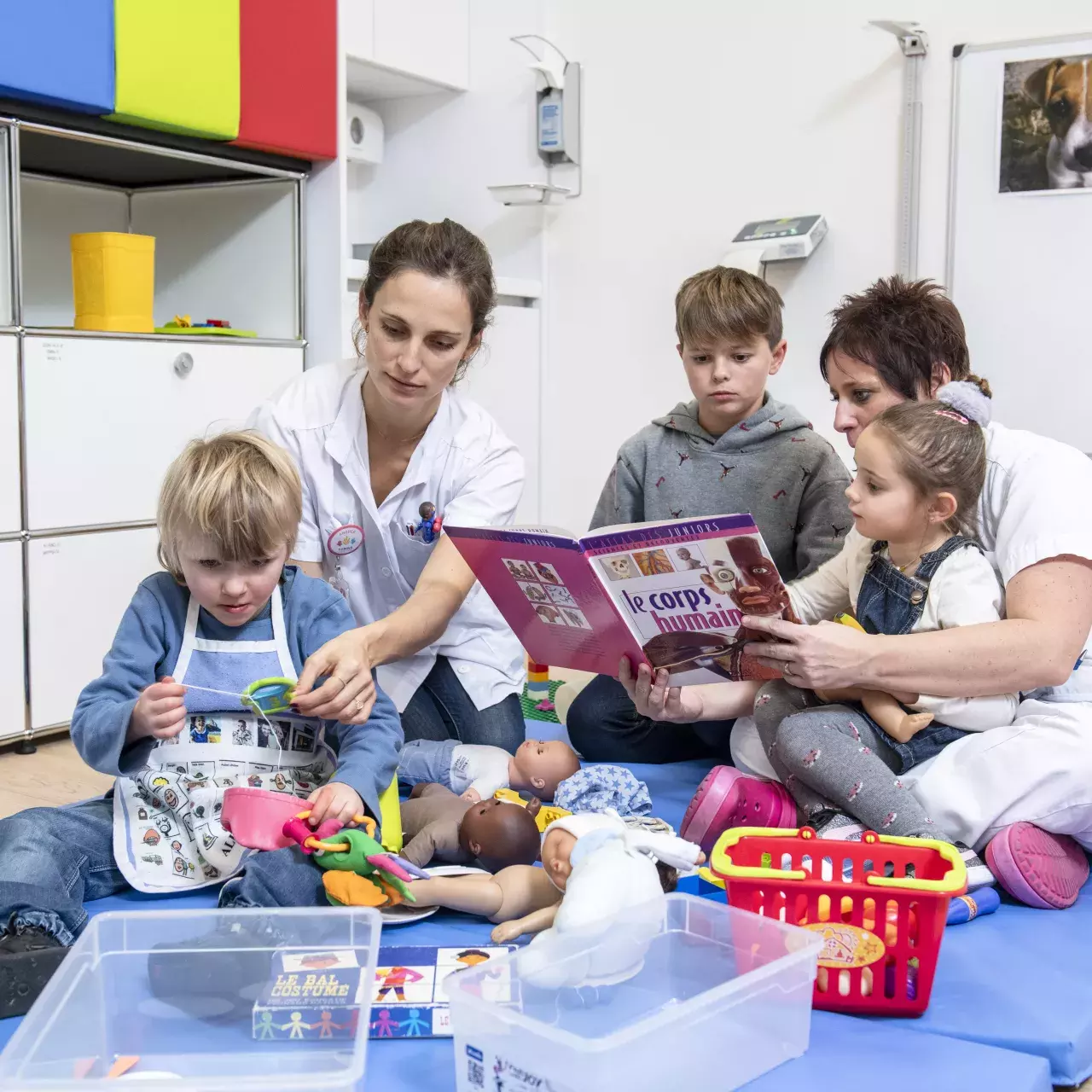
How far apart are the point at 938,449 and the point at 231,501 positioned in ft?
2.68

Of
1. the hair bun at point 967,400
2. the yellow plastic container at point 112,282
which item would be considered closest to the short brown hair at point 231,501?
the hair bun at point 967,400

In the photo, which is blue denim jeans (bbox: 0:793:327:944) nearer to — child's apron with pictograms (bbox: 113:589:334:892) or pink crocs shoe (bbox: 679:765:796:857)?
child's apron with pictograms (bbox: 113:589:334:892)

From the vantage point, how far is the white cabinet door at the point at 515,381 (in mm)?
3562

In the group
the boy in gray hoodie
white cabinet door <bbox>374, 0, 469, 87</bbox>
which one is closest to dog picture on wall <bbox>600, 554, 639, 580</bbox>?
the boy in gray hoodie

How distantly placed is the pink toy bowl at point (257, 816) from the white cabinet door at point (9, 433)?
4.20ft

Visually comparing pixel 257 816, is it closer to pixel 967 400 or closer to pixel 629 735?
pixel 629 735

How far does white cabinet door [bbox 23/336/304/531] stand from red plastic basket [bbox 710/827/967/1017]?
1.68m

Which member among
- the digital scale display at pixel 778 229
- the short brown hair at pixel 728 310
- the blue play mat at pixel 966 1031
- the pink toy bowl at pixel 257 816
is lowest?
the blue play mat at pixel 966 1031

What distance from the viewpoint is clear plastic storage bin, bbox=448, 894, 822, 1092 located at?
95 centimetres

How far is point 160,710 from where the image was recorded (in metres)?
1.29

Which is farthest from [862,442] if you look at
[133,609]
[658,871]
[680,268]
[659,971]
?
[680,268]

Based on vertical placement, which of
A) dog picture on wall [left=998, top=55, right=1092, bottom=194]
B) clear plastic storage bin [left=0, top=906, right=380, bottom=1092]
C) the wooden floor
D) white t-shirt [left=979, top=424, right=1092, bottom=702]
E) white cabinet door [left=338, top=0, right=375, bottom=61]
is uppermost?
white cabinet door [left=338, top=0, right=375, bottom=61]

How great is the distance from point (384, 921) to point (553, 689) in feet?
4.32

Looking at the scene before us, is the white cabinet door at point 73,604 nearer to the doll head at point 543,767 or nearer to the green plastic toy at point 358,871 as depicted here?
the doll head at point 543,767
